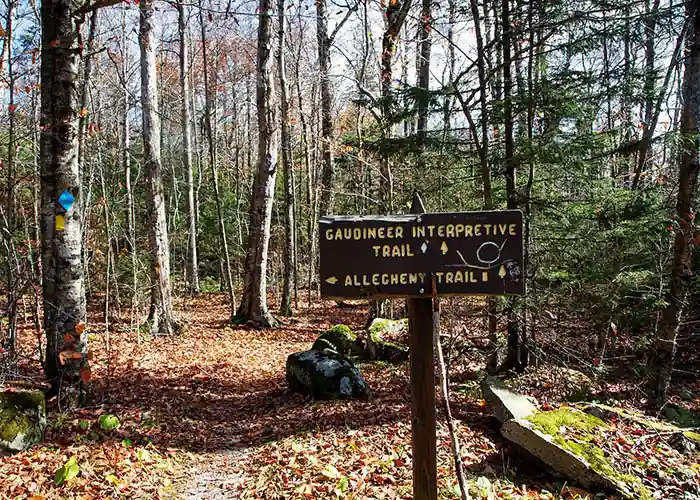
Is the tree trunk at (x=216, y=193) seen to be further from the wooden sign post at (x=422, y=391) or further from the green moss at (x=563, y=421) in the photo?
the wooden sign post at (x=422, y=391)

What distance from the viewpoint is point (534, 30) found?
7098 mm

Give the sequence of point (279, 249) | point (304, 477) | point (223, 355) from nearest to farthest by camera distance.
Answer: point (304, 477), point (223, 355), point (279, 249)

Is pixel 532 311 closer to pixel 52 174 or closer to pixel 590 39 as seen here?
pixel 590 39

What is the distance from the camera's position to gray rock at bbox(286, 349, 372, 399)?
693 cm

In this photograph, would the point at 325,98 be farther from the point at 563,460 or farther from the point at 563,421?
the point at 563,460

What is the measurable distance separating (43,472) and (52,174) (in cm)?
321

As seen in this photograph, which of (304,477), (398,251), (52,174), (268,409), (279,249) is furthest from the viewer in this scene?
(279,249)

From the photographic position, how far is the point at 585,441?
4664 millimetres

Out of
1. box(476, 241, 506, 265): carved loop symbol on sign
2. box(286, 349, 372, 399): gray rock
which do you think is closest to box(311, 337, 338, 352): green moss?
box(286, 349, 372, 399): gray rock

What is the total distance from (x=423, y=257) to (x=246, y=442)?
3825 mm

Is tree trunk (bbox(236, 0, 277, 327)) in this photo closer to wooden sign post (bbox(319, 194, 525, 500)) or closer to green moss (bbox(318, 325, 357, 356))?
green moss (bbox(318, 325, 357, 356))

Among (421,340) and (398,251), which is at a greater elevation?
(398,251)

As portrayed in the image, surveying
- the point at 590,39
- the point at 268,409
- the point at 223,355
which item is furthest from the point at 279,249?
the point at 590,39

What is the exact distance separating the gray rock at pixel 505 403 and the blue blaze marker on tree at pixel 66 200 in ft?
18.5
